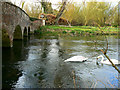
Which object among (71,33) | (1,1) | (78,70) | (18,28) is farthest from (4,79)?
(71,33)

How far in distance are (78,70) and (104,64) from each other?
1.34 metres

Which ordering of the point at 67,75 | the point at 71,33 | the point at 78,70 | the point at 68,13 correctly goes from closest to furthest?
the point at 67,75 < the point at 78,70 < the point at 71,33 < the point at 68,13

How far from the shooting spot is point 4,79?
14.3 ft

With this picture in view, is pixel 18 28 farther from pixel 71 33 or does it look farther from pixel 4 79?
pixel 71 33

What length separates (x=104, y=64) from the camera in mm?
6121

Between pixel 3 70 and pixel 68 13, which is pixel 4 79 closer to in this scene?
pixel 3 70

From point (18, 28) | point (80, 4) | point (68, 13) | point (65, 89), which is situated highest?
point (80, 4)

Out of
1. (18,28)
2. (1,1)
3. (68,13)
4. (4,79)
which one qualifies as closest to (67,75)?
(4,79)

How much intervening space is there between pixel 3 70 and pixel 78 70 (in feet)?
8.26

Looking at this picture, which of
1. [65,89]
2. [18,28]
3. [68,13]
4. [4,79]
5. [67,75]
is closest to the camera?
[65,89]

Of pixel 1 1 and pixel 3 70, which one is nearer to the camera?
pixel 3 70

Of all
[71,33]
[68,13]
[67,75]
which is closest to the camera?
[67,75]

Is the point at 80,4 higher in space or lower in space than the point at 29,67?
higher

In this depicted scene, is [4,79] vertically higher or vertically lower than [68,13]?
lower
